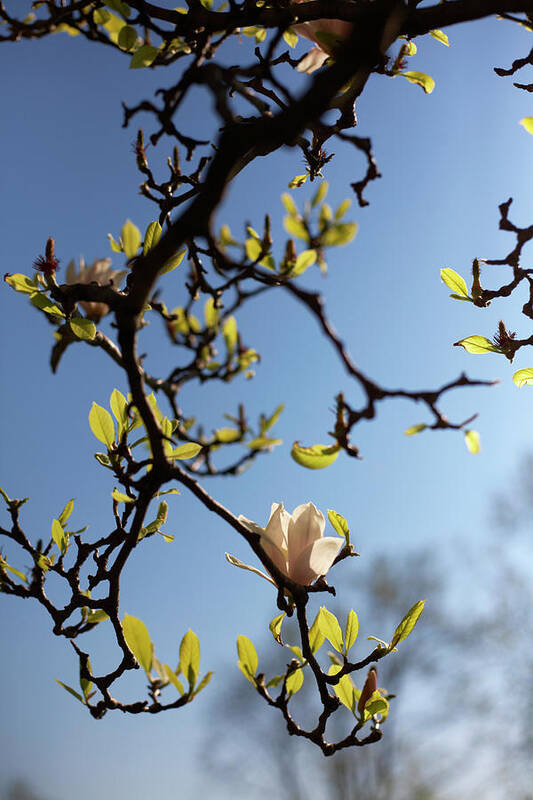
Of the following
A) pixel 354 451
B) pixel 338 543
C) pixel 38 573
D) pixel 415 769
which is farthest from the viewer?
pixel 415 769

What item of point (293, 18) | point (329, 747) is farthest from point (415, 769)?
point (293, 18)

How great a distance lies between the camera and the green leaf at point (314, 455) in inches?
12.5

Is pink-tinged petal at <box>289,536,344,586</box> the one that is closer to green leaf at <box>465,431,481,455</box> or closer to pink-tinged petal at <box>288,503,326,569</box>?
pink-tinged petal at <box>288,503,326,569</box>

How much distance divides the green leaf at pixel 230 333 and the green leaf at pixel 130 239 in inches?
10.2

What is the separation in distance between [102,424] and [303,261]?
194 millimetres

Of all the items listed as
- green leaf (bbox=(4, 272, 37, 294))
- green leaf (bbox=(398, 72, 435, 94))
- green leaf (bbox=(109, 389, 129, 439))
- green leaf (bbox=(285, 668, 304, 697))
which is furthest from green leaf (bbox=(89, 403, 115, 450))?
green leaf (bbox=(398, 72, 435, 94))

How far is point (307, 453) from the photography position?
1.05 feet

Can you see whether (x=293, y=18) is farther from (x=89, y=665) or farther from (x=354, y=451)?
(x=89, y=665)

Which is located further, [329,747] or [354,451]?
[329,747]

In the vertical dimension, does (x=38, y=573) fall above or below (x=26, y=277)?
below

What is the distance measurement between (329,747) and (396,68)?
54 centimetres

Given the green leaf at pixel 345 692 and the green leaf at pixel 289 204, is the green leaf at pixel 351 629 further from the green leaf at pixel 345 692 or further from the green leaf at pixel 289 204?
the green leaf at pixel 289 204

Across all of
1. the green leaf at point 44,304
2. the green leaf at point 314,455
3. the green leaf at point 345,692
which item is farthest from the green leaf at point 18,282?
the green leaf at point 345,692

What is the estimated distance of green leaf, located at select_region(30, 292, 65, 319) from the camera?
17.7 inches
